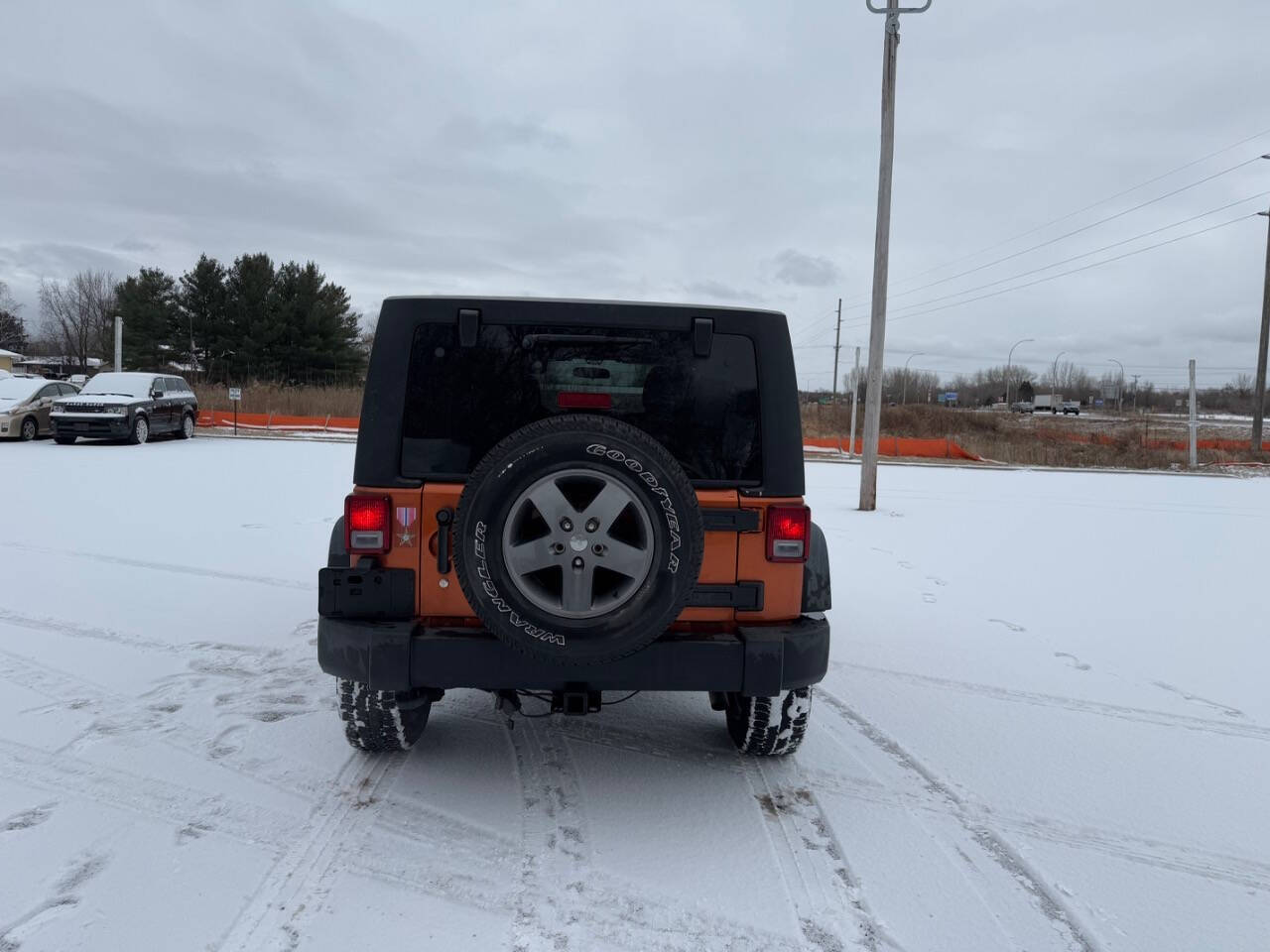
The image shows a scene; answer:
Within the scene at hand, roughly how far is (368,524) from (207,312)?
56861mm

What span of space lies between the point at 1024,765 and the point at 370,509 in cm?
314

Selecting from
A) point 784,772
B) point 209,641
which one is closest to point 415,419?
point 784,772

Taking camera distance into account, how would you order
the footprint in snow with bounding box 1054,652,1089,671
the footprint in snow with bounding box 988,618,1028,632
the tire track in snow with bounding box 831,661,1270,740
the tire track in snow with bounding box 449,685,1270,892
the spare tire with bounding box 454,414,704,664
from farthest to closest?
the footprint in snow with bounding box 988,618,1028,632 → the footprint in snow with bounding box 1054,652,1089,671 → the tire track in snow with bounding box 831,661,1270,740 → the tire track in snow with bounding box 449,685,1270,892 → the spare tire with bounding box 454,414,704,664

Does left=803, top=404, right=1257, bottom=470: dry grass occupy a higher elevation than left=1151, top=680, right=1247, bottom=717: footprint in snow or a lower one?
higher

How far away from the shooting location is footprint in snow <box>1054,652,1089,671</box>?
222 inches

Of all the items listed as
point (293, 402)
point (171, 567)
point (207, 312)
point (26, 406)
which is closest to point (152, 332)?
point (207, 312)

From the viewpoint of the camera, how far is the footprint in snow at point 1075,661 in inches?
222

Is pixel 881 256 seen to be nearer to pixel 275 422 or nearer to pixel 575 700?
pixel 575 700

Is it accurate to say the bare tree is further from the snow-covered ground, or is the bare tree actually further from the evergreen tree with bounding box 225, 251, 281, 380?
the snow-covered ground

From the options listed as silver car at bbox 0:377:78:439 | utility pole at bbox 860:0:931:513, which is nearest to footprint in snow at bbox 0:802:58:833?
utility pole at bbox 860:0:931:513

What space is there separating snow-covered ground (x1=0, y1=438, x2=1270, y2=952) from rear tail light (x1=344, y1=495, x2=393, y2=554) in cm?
105

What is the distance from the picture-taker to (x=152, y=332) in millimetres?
A: 54031

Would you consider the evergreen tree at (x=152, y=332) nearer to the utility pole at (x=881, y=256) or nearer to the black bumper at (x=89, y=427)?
the black bumper at (x=89, y=427)

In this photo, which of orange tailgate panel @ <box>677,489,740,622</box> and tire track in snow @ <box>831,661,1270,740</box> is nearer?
orange tailgate panel @ <box>677,489,740,622</box>
